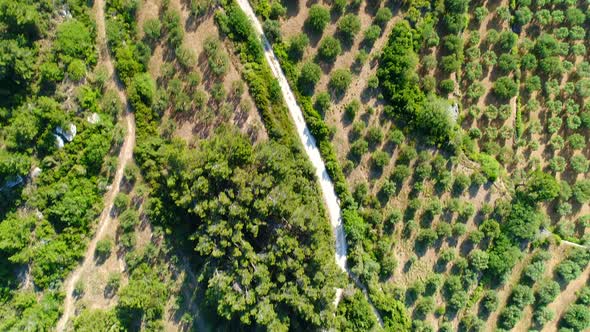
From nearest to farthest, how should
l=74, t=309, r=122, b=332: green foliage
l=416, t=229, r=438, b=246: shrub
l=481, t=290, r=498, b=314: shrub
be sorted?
l=74, t=309, r=122, b=332: green foliage < l=416, t=229, r=438, b=246: shrub < l=481, t=290, r=498, b=314: shrub

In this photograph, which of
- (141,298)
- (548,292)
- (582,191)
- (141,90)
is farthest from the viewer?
(582,191)

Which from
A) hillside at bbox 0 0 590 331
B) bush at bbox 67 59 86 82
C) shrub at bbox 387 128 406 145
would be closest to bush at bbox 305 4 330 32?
hillside at bbox 0 0 590 331

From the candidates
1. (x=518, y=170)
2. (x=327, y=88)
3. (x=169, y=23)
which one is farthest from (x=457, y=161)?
(x=169, y=23)

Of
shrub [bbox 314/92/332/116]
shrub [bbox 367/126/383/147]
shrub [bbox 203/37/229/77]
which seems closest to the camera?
shrub [bbox 203/37/229/77]

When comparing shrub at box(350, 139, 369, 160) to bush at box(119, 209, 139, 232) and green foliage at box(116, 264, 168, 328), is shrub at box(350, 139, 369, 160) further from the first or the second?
green foliage at box(116, 264, 168, 328)

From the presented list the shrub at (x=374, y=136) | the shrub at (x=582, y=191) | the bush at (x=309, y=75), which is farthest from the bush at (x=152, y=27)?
the shrub at (x=582, y=191)

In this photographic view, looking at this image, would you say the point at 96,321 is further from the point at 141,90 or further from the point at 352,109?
the point at 352,109

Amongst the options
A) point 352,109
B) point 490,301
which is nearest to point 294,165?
point 352,109
